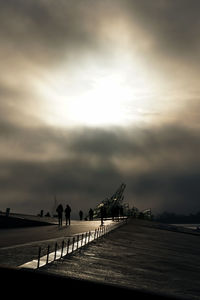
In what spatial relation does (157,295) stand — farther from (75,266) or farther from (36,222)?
(36,222)

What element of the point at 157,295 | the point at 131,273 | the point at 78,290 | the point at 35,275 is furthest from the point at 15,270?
the point at 131,273

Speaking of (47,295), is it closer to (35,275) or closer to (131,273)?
(35,275)

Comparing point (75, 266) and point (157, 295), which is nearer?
point (157, 295)

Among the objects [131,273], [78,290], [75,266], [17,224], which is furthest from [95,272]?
[17,224]

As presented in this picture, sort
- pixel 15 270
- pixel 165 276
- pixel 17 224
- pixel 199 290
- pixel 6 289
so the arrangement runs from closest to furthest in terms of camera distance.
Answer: pixel 6 289, pixel 15 270, pixel 199 290, pixel 165 276, pixel 17 224

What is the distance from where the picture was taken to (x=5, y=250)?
18.8 metres

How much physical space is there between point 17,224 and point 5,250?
25844 millimetres

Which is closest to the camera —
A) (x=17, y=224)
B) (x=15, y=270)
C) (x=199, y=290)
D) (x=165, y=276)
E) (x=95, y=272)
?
(x=15, y=270)

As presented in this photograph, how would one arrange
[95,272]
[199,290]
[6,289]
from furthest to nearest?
[199,290]
[95,272]
[6,289]

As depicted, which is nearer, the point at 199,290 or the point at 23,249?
the point at 199,290

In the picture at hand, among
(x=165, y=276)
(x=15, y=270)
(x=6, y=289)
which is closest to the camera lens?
(x=6, y=289)

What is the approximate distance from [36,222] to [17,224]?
2595 mm

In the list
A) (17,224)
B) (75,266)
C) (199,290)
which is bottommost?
(199,290)

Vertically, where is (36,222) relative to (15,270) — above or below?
above
